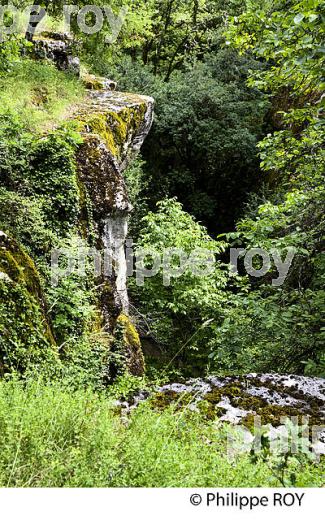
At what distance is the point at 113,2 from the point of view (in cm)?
940

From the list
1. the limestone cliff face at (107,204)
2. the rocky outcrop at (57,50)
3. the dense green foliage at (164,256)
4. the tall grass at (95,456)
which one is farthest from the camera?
the rocky outcrop at (57,50)

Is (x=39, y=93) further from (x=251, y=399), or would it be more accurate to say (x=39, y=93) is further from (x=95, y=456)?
(x=95, y=456)

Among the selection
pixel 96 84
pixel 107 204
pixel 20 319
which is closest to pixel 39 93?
pixel 96 84

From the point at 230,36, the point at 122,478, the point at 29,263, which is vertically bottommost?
the point at 122,478

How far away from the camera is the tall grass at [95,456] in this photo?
7.35 ft

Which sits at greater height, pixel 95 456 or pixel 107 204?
pixel 107 204

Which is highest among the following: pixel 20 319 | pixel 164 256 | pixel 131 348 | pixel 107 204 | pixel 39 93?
pixel 39 93

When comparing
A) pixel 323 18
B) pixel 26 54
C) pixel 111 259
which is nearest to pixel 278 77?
pixel 323 18

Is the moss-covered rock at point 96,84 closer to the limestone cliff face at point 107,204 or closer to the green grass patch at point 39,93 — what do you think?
the green grass patch at point 39,93

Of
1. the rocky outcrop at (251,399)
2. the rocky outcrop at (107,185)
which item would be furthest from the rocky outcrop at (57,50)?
the rocky outcrop at (251,399)

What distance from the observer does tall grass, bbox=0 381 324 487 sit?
224 cm

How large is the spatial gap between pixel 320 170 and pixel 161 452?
176 inches

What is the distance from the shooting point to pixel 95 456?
2.41m

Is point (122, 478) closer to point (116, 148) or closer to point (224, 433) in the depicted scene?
point (224, 433)
